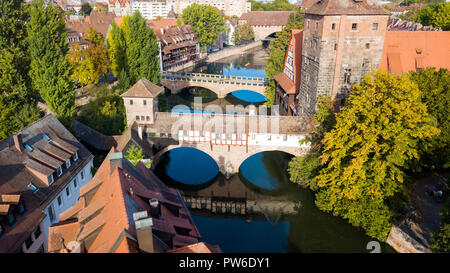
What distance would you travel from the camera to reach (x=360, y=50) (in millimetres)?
29781

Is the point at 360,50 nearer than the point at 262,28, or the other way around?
the point at 360,50

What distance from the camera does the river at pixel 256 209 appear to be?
24.9 m

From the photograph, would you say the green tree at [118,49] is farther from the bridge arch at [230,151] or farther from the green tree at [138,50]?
the bridge arch at [230,151]

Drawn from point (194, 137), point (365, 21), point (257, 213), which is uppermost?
point (365, 21)

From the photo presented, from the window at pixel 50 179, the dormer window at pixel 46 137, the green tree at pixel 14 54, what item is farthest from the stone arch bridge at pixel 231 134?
the window at pixel 50 179

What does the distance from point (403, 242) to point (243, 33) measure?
95756mm

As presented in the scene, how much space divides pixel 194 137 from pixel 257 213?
A: 892 cm

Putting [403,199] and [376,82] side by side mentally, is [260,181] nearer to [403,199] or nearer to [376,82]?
[403,199]

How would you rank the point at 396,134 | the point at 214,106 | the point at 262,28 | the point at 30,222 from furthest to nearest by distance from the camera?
1. the point at 262,28
2. the point at 214,106
3. the point at 396,134
4. the point at 30,222

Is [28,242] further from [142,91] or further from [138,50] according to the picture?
[138,50]

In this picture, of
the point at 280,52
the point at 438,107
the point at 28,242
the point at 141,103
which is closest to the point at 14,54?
the point at 141,103

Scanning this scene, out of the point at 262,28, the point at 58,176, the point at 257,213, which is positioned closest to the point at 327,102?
the point at 257,213

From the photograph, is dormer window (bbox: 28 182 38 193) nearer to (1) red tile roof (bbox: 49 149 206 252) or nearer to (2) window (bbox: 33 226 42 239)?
(2) window (bbox: 33 226 42 239)

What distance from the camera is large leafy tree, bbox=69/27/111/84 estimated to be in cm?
4172
